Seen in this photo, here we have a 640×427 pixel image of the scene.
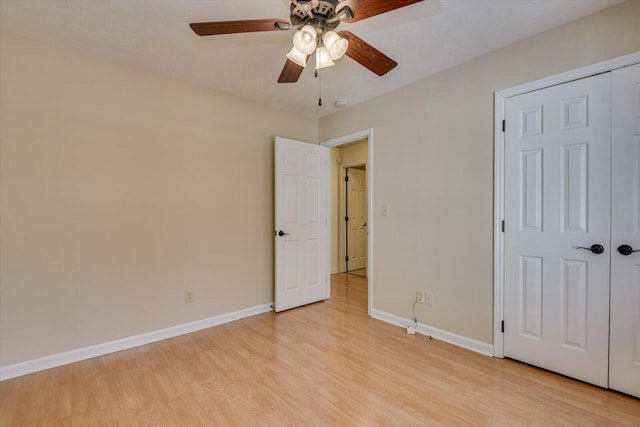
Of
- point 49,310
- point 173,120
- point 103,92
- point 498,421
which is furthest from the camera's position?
point 173,120

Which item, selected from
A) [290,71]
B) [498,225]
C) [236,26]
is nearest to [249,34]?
[290,71]

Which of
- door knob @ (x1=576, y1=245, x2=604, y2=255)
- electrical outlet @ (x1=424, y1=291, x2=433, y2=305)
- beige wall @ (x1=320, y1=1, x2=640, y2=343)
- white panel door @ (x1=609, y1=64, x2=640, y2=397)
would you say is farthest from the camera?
electrical outlet @ (x1=424, y1=291, x2=433, y2=305)

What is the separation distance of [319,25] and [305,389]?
228cm

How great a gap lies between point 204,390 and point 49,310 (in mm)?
1424

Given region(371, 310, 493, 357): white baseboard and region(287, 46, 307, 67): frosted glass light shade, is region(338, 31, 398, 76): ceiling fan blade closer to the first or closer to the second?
region(287, 46, 307, 67): frosted glass light shade

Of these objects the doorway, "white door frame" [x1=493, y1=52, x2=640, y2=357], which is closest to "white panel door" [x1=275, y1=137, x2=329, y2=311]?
the doorway

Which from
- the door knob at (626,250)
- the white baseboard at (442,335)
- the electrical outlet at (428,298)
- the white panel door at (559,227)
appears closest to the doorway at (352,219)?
the white baseboard at (442,335)

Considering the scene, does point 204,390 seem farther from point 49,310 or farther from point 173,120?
point 173,120

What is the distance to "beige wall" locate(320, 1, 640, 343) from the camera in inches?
80.4

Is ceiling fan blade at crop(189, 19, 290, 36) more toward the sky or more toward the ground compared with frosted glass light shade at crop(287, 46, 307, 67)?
more toward the sky

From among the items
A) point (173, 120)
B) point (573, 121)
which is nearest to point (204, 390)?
point (173, 120)

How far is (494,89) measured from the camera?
237cm

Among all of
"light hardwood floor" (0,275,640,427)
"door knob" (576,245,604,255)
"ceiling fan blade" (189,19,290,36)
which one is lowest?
"light hardwood floor" (0,275,640,427)

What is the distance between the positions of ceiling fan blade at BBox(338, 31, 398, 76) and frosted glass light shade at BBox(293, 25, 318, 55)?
18cm
